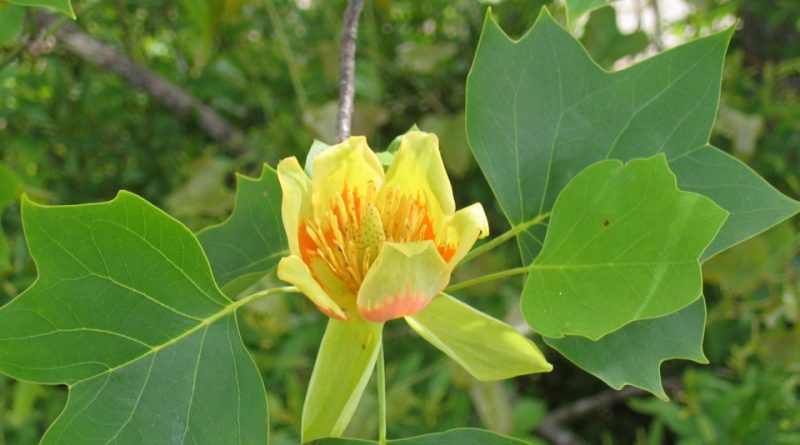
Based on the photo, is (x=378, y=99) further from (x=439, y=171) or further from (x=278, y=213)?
(x=439, y=171)

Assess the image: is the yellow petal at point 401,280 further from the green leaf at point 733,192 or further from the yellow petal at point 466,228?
the green leaf at point 733,192

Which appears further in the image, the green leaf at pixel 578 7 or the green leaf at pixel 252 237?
the green leaf at pixel 252 237

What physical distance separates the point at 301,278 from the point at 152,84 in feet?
3.56

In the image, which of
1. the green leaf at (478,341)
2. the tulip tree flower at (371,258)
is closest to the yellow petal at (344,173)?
the tulip tree flower at (371,258)

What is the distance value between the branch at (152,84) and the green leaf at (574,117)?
95cm

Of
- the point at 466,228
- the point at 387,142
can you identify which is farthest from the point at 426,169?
the point at 387,142

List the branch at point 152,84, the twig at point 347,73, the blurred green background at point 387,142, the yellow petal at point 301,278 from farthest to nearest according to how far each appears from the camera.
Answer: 1. the branch at point 152,84
2. the blurred green background at point 387,142
3. the twig at point 347,73
4. the yellow petal at point 301,278

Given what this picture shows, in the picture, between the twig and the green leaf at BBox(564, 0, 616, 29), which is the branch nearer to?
the twig

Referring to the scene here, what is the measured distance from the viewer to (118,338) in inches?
20.3

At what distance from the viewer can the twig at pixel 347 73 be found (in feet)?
2.18

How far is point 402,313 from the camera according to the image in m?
0.52

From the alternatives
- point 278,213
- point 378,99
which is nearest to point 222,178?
point 378,99

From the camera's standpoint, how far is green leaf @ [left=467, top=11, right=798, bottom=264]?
1.90ft

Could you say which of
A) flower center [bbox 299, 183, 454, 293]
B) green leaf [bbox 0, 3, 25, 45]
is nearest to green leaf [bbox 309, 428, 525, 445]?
flower center [bbox 299, 183, 454, 293]
